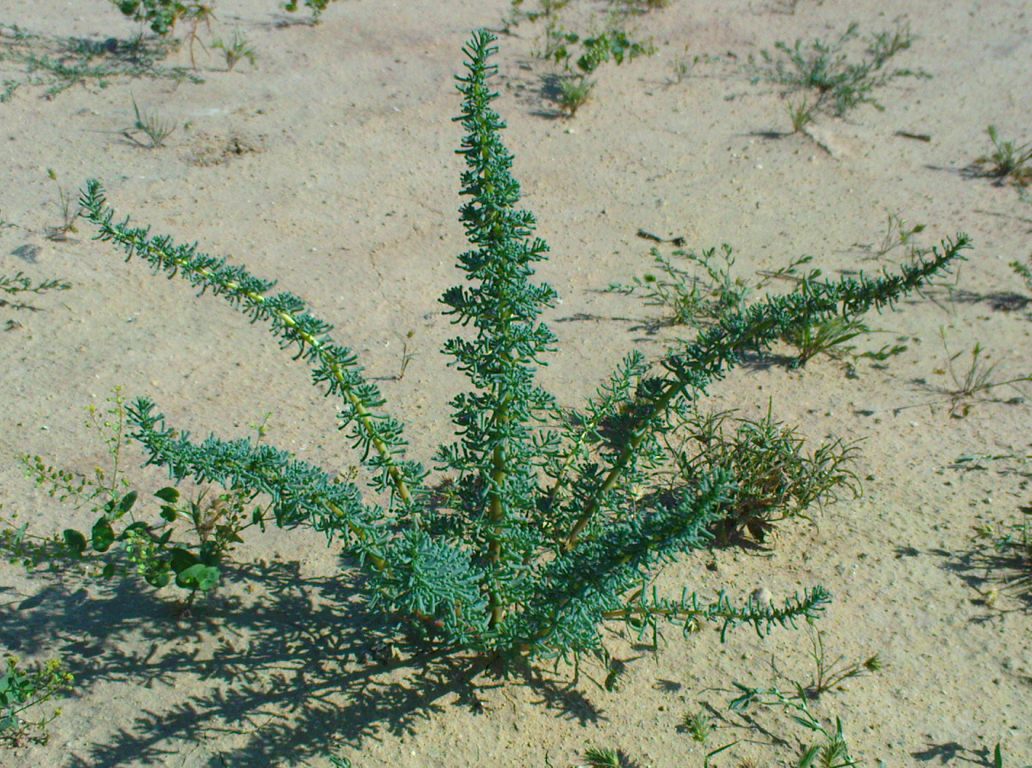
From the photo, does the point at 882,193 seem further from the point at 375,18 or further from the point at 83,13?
the point at 83,13

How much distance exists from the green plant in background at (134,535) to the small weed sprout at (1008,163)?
4.56 metres

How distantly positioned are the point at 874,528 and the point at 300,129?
4035mm

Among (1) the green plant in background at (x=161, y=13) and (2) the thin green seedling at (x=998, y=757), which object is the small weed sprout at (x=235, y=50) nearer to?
(1) the green plant in background at (x=161, y=13)

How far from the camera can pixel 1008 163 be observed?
571 centimetres

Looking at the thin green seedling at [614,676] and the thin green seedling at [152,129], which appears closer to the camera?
the thin green seedling at [614,676]

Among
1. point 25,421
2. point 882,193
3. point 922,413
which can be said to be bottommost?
point 25,421

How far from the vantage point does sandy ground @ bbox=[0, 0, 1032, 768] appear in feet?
9.36

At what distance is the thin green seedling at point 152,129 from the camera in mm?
5609

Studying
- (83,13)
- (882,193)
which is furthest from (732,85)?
(83,13)

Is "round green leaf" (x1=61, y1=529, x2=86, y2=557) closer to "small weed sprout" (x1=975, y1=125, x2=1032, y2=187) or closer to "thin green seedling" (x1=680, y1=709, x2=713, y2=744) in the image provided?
"thin green seedling" (x1=680, y1=709, x2=713, y2=744)

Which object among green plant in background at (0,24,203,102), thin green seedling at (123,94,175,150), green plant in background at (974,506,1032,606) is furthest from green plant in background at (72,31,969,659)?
green plant in background at (0,24,203,102)

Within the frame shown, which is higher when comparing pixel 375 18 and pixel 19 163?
pixel 375 18

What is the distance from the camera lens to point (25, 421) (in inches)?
150

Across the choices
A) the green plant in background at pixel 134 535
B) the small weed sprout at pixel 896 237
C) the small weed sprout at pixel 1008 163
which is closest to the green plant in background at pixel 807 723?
the green plant in background at pixel 134 535
